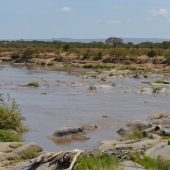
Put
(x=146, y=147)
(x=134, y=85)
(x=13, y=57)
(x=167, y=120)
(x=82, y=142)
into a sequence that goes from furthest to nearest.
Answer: (x=13, y=57) < (x=134, y=85) < (x=167, y=120) < (x=82, y=142) < (x=146, y=147)

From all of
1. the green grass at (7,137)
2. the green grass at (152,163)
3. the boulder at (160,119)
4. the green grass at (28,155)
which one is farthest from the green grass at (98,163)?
the boulder at (160,119)

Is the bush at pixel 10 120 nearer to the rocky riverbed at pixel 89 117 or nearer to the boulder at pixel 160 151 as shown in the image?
the rocky riverbed at pixel 89 117

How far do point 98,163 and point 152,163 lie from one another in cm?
134

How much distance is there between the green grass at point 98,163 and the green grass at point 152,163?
66 centimetres

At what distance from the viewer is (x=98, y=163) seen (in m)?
9.34

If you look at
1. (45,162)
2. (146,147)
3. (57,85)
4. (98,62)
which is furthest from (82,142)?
(98,62)

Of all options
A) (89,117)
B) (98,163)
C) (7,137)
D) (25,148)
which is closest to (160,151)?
(98,163)

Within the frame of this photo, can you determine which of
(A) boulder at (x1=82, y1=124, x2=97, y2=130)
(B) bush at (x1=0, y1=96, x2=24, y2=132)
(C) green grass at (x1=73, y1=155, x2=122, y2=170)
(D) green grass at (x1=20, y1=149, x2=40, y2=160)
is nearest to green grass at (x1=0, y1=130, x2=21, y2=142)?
(B) bush at (x1=0, y1=96, x2=24, y2=132)

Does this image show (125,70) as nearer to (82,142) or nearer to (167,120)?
(167,120)

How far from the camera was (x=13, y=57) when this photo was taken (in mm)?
76562

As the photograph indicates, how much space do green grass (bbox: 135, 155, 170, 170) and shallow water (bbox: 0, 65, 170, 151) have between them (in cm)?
595

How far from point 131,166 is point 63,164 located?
52.2 inches

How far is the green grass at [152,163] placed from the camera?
9.95 meters

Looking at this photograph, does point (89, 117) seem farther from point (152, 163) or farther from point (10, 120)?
point (152, 163)
